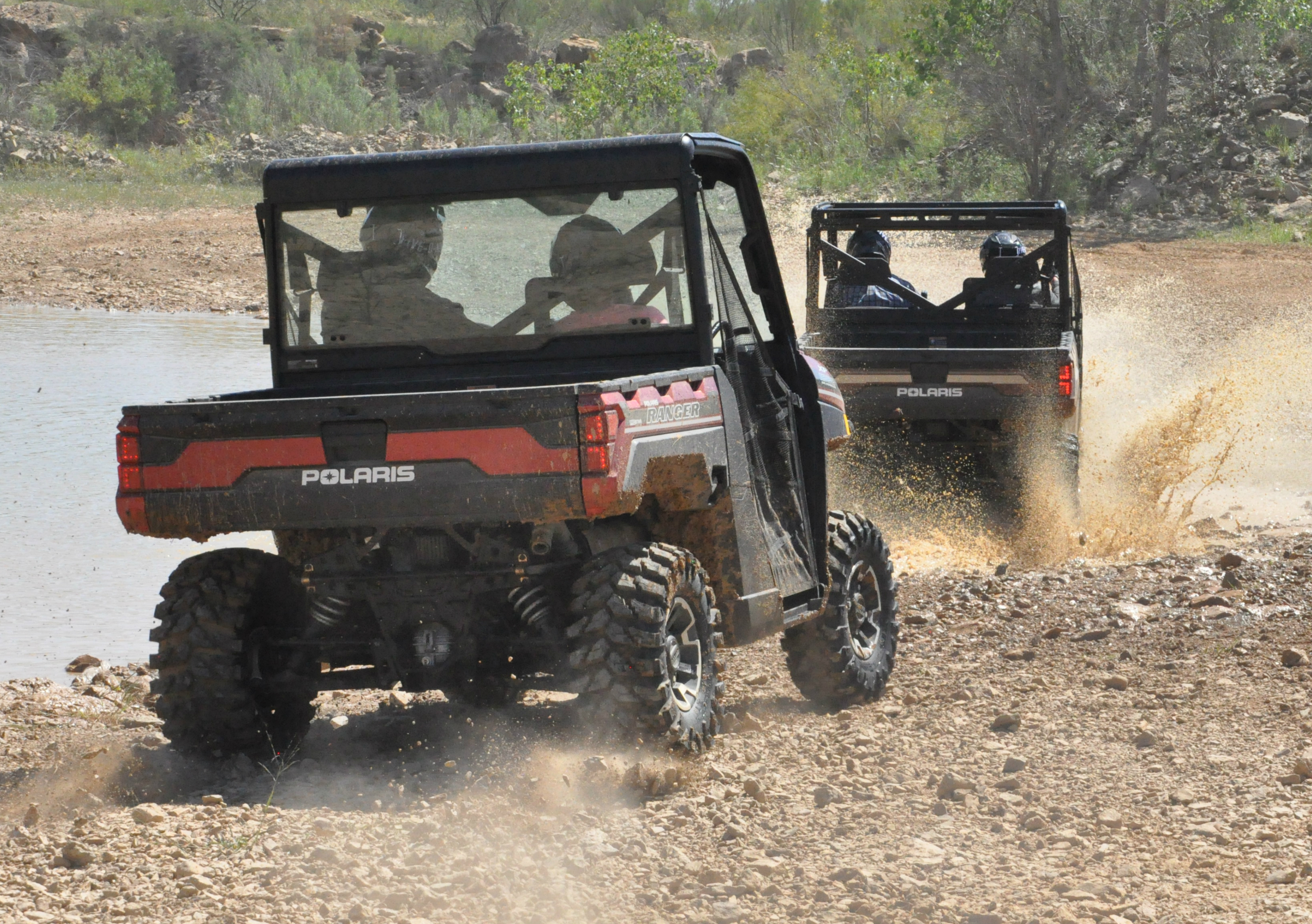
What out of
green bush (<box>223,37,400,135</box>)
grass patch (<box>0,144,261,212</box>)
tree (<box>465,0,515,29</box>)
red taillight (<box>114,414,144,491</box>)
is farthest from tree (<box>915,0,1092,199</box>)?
tree (<box>465,0,515,29</box>)

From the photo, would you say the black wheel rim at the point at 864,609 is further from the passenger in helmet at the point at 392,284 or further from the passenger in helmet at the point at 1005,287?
→ the passenger in helmet at the point at 1005,287

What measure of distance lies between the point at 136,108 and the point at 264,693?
45.6 metres

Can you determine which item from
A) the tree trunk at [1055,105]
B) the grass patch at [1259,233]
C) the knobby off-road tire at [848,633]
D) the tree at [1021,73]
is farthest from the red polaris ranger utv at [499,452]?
the tree at [1021,73]

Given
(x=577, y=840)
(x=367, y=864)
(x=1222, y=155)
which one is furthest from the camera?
(x=1222, y=155)

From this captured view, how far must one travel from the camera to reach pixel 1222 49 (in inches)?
1159

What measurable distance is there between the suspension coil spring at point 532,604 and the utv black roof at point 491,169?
4.25ft

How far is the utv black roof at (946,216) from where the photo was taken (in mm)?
9930

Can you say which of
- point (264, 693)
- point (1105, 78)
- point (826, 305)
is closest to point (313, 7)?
point (1105, 78)

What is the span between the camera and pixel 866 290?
1048 centimetres

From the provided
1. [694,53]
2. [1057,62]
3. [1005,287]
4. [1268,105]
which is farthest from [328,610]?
[694,53]

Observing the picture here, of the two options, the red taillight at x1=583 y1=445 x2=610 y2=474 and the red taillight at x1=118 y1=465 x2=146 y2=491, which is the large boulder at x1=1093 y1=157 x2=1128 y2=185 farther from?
the red taillight at x1=118 y1=465 x2=146 y2=491

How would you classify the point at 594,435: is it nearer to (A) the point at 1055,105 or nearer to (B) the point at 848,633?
(B) the point at 848,633

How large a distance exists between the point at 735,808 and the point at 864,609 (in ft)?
5.45

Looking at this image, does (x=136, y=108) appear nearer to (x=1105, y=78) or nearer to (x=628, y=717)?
(x=1105, y=78)
